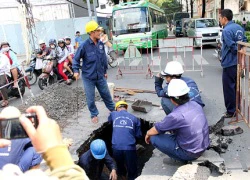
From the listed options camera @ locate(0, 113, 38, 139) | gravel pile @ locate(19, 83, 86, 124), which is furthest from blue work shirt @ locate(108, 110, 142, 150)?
camera @ locate(0, 113, 38, 139)

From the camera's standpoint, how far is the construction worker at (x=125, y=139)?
4.23m

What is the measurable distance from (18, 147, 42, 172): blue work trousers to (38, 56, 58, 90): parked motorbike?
5344 millimetres

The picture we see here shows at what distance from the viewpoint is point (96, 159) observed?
400 cm

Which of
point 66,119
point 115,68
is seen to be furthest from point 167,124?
point 115,68

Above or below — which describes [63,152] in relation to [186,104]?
above

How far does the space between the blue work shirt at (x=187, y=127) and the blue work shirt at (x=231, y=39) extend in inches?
65.0

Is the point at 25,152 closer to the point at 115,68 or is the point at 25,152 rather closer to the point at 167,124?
the point at 167,124

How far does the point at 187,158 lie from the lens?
129 inches

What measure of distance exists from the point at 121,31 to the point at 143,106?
1087 centimetres

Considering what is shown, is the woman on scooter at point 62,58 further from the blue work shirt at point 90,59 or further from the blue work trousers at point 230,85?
the blue work trousers at point 230,85

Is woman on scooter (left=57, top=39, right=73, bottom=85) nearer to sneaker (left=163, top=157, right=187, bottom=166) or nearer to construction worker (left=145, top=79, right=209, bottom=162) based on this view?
sneaker (left=163, top=157, right=187, bottom=166)

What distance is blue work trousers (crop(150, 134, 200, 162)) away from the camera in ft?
10.6

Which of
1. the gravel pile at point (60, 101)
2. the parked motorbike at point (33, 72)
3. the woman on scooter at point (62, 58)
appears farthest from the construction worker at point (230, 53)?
the parked motorbike at point (33, 72)

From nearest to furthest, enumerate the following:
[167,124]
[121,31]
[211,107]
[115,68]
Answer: [167,124]
[211,107]
[115,68]
[121,31]
